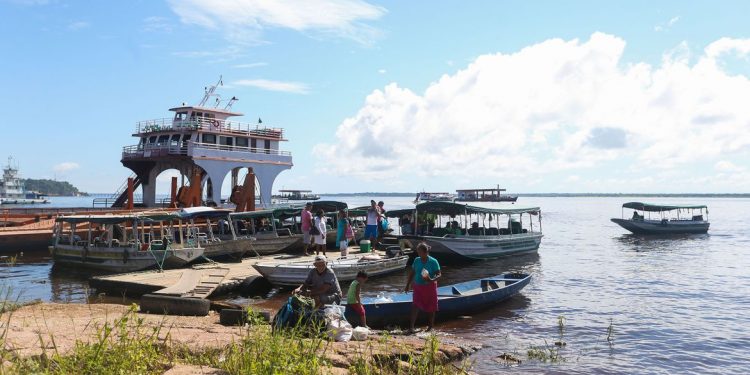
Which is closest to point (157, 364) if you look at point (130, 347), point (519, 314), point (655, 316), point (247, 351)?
point (130, 347)

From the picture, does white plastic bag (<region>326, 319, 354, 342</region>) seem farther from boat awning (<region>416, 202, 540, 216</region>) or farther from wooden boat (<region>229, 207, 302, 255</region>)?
boat awning (<region>416, 202, 540, 216</region>)

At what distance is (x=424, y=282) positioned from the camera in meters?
11.9

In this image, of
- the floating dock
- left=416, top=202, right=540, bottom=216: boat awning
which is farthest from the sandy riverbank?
left=416, top=202, right=540, bottom=216: boat awning

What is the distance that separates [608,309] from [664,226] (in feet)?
111

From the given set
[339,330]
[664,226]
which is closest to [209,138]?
[339,330]

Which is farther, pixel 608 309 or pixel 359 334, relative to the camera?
pixel 608 309

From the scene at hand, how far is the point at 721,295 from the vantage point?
65.8 ft

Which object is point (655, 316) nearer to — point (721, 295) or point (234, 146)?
point (721, 295)

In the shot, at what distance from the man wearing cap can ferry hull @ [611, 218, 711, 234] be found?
41.9 m

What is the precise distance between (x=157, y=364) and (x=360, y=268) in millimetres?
12242

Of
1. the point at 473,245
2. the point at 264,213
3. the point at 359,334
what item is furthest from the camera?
the point at 473,245

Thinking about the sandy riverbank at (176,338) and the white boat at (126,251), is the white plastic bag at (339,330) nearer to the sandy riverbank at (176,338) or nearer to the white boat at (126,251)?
the sandy riverbank at (176,338)

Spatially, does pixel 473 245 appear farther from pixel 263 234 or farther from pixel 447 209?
pixel 263 234

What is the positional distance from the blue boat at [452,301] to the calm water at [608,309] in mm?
337
